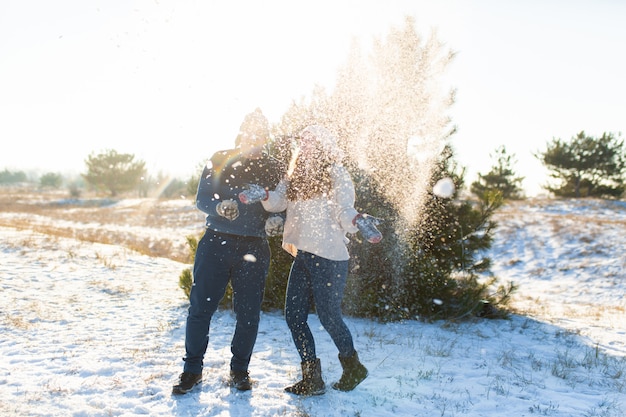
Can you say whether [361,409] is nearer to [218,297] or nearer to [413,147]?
[218,297]

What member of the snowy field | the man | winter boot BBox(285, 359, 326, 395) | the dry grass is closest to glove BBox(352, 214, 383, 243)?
the man

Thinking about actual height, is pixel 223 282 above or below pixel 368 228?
below

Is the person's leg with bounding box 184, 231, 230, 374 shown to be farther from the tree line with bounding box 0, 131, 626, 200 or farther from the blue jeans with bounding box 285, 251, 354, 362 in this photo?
the tree line with bounding box 0, 131, 626, 200

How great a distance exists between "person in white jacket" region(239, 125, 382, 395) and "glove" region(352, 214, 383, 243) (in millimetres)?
35

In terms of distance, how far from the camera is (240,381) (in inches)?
133

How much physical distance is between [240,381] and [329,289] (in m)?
1.04

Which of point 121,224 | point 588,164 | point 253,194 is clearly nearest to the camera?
point 253,194

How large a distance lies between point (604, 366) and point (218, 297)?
13.3 feet

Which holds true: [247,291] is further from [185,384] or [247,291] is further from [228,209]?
[185,384]

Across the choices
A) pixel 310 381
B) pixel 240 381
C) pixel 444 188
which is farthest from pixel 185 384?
pixel 444 188

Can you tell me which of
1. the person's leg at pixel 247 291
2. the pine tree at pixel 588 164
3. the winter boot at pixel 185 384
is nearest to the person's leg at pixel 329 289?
the person's leg at pixel 247 291

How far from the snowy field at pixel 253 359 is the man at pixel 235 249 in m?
0.33

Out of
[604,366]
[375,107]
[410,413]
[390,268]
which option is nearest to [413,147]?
[375,107]

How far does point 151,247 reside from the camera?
14906mm
